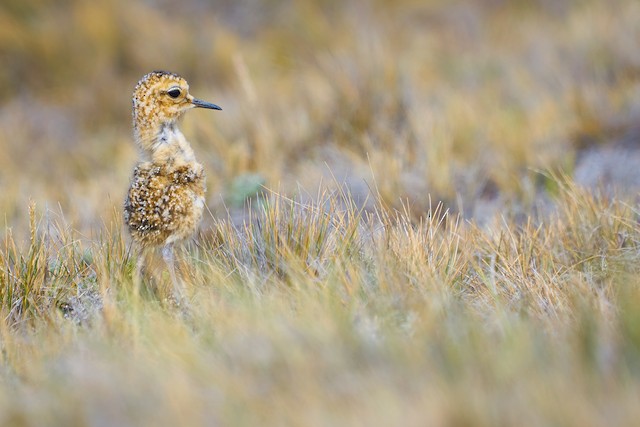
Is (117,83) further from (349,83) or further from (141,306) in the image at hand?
(141,306)

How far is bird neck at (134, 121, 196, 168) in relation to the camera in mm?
4887

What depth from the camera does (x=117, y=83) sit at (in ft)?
39.2

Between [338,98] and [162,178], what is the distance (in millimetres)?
3992

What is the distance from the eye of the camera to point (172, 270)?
464 cm

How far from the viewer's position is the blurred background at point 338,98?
719 cm

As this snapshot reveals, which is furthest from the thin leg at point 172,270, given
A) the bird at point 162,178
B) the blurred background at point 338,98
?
the blurred background at point 338,98

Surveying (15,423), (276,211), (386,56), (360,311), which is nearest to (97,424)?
(15,423)

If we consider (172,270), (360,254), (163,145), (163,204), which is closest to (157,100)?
(163,145)

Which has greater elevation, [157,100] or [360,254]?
[157,100]

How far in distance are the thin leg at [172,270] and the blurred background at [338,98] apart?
0.36 m

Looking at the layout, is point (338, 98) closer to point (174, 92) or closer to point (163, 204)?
point (174, 92)

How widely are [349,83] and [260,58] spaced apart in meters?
3.95

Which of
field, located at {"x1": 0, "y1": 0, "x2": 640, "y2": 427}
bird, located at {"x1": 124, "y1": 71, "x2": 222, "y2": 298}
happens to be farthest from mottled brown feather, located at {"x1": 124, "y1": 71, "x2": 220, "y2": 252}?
field, located at {"x1": 0, "y1": 0, "x2": 640, "y2": 427}

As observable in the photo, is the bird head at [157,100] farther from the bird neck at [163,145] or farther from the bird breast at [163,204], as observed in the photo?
the bird breast at [163,204]
